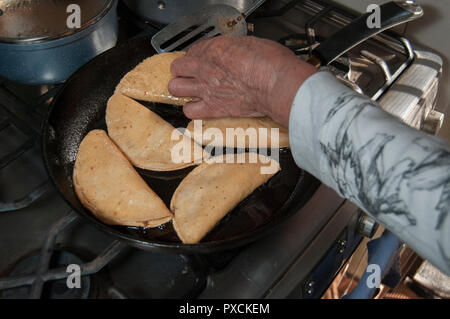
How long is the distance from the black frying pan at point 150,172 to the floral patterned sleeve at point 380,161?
0.18 meters

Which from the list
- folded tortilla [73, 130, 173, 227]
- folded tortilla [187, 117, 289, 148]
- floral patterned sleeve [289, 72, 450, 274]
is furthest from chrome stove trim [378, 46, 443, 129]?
folded tortilla [73, 130, 173, 227]

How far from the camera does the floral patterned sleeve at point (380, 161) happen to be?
0.53 meters

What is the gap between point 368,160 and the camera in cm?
58

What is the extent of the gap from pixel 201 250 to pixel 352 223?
355 mm

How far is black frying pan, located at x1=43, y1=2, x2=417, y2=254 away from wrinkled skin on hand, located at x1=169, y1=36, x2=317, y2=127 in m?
0.13

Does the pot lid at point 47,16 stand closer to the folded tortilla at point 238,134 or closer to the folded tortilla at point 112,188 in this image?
the folded tortilla at point 112,188

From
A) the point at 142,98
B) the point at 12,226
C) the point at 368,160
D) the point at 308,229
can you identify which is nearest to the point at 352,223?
the point at 308,229

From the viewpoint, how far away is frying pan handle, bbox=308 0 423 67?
3.13ft

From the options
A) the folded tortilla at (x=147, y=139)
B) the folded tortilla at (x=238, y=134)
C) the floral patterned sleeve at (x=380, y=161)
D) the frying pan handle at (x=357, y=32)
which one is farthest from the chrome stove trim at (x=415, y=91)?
the folded tortilla at (x=147, y=139)

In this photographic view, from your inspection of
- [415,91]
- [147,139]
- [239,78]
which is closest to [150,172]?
[147,139]

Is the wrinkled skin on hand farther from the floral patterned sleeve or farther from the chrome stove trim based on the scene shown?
the chrome stove trim

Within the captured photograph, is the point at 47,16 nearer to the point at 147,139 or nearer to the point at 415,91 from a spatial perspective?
the point at 147,139
